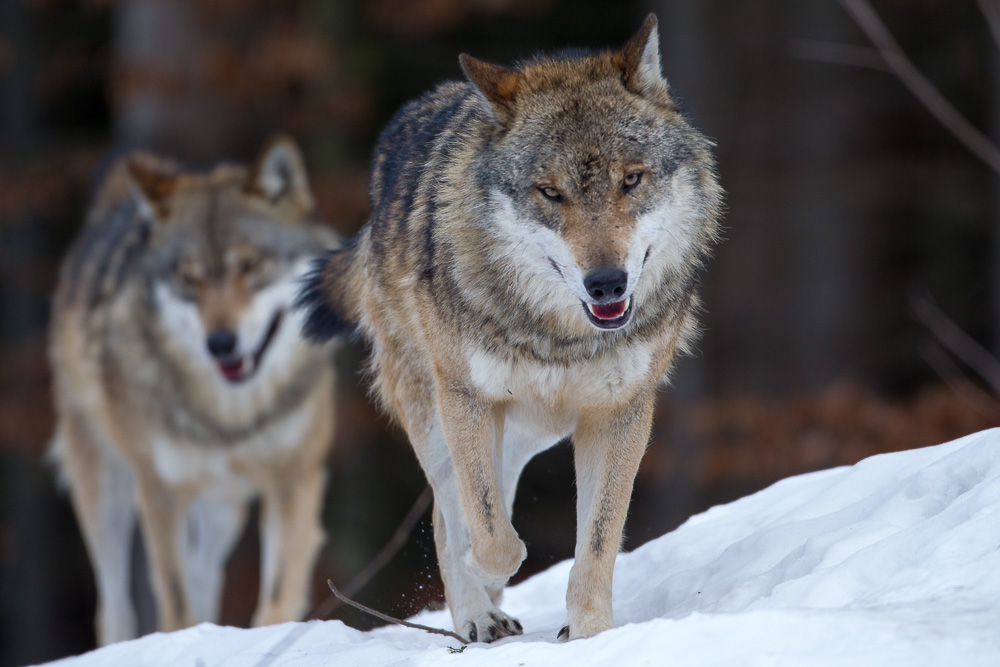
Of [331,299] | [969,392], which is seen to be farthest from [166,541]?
[969,392]

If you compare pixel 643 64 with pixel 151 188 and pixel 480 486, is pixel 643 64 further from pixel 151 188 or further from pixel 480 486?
pixel 151 188

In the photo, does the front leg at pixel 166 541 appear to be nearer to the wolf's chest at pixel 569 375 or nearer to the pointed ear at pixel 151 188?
the pointed ear at pixel 151 188

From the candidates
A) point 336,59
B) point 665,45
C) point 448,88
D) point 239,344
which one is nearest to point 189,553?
point 239,344

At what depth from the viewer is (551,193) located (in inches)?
129

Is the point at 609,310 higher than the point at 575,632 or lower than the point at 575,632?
higher

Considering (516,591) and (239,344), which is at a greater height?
(239,344)

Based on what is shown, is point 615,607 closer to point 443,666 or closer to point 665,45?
point 443,666

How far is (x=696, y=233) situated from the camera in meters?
3.55

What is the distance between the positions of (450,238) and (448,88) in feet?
3.74

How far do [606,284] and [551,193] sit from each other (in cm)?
36

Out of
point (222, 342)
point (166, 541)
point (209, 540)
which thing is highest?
point (222, 342)

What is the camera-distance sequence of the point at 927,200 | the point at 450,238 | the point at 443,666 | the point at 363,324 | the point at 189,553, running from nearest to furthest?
the point at 443,666 → the point at 450,238 → the point at 363,324 → the point at 189,553 → the point at 927,200

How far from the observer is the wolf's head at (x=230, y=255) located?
6320mm

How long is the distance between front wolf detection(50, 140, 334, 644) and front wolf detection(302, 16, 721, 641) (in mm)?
2842
